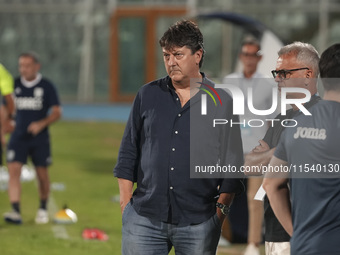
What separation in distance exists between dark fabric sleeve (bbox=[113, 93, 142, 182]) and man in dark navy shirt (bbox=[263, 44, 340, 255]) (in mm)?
1104

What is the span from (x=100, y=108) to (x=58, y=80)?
237 centimetres

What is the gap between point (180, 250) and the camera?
4.33 m

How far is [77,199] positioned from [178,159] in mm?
7595

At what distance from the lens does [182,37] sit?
4.28m

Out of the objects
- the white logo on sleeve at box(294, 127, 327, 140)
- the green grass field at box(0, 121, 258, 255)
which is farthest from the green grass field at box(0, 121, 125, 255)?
the white logo on sleeve at box(294, 127, 327, 140)

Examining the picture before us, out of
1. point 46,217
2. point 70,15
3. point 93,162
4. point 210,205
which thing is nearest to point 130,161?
point 210,205

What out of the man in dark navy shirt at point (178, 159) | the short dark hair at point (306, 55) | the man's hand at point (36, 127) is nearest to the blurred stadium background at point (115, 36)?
the man's hand at point (36, 127)

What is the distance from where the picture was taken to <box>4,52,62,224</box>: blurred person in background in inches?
392

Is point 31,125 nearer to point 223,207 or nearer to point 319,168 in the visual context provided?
point 223,207

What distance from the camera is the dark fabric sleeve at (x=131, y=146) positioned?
4.46m

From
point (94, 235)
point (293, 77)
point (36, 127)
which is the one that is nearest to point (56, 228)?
point (94, 235)

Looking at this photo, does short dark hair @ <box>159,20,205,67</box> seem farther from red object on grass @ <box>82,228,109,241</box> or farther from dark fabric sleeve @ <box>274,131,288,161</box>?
red object on grass @ <box>82,228,109,241</box>

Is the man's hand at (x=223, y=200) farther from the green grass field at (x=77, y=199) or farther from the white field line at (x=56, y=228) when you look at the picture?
the white field line at (x=56, y=228)

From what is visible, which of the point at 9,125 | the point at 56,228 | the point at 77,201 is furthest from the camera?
the point at 77,201
